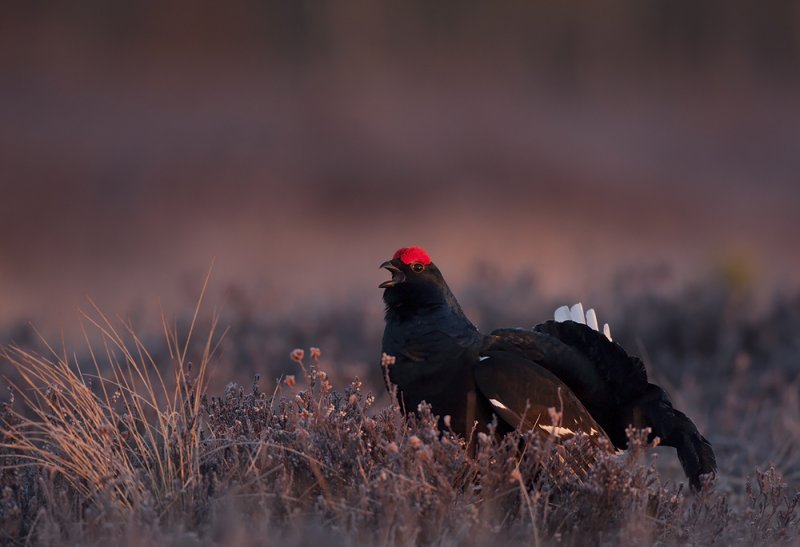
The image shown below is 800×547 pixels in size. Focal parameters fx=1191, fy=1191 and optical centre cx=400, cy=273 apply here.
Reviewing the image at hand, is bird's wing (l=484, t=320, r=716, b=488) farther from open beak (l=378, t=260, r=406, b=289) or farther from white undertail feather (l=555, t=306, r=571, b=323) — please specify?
open beak (l=378, t=260, r=406, b=289)

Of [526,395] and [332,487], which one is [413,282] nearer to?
[526,395]

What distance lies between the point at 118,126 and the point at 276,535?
1704cm

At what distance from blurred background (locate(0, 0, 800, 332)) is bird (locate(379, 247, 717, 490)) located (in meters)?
3.98

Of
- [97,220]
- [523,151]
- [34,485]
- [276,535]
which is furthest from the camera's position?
[523,151]

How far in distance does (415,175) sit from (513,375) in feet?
48.6

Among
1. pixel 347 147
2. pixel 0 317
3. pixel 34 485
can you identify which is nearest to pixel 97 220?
pixel 347 147

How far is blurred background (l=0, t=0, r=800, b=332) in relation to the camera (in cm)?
1285

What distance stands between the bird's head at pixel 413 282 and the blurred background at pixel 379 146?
13.2 ft

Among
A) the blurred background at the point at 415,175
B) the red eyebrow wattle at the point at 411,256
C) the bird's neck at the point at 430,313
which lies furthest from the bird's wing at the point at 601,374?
the blurred background at the point at 415,175

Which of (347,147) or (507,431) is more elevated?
(347,147)

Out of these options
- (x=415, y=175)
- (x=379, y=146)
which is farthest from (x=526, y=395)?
(x=379, y=146)

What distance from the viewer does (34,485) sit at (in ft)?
12.9

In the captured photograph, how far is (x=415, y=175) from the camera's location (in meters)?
19.0

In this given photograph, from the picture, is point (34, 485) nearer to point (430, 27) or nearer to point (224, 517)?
point (224, 517)
